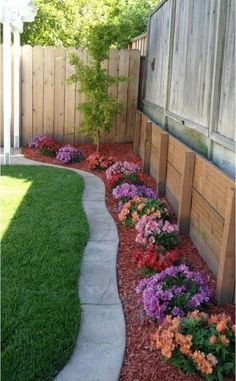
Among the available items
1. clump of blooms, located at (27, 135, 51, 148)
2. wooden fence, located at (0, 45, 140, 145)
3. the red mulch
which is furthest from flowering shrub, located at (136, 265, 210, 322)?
wooden fence, located at (0, 45, 140, 145)

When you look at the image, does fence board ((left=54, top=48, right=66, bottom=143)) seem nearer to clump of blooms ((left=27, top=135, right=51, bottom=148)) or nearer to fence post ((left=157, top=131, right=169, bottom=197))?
clump of blooms ((left=27, top=135, right=51, bottom=148))

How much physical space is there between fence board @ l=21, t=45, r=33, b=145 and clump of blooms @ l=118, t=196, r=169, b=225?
4.37 metres

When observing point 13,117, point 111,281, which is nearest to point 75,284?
point 111,281

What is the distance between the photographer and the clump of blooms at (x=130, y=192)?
5.08m

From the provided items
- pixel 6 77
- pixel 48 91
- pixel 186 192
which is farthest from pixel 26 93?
pixel 186 192

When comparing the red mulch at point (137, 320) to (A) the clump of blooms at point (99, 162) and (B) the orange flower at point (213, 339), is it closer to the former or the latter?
(B) the orange flower at point (213, 339)

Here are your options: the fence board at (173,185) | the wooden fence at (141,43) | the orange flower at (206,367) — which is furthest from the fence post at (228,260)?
the wooden fence at (141,43)

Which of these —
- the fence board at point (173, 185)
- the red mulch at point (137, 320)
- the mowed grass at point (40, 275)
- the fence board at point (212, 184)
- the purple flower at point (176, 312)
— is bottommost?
the red mulch at point (137, 320)

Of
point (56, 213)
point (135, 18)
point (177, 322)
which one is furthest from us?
point (135, 18)

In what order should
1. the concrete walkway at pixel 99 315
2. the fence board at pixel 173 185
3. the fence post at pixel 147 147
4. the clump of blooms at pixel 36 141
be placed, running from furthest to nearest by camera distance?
the clump of blooms at pixel 36 141 → the fence post at pixel 147 147 → the fence board at pixel 173 185 → the concrete walkway at pixel 99 315

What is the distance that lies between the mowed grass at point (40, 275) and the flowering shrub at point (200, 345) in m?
0.50

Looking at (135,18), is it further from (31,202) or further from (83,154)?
(31,202)

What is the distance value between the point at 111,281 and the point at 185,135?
6.65 ft

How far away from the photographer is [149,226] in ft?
12.6
